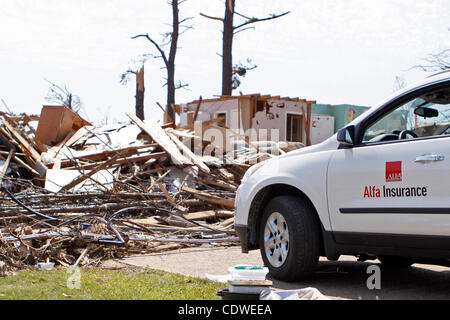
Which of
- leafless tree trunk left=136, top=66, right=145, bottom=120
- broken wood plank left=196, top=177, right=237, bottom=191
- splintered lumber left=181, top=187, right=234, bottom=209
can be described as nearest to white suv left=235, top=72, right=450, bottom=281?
splintered lumber left=181, top=187, right=234, bottom=209

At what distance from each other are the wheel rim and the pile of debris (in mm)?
2124

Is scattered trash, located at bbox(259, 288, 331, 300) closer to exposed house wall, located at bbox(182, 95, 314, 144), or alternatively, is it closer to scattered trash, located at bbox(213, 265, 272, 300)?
scattered trash, located at bbox(213, 265, 272, 300)

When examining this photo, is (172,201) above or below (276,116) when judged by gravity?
below

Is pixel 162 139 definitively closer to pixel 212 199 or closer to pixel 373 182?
pixel 212 199

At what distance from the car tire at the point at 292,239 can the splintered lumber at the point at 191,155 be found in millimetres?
6524

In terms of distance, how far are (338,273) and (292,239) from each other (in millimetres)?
1216

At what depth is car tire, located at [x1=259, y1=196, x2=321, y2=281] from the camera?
5973mm

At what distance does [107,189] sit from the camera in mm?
10883

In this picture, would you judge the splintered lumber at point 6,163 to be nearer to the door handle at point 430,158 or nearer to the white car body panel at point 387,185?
the white car body panel at point 387,185

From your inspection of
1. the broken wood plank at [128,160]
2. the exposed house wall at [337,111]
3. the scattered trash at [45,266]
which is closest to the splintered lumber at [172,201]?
the broken wood plank at [128,160]

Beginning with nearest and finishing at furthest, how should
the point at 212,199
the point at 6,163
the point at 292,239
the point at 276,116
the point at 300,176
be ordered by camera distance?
the point at 292,239, the point at 300,176, the point at 212,199, the point at 6,163, the point at 276,116

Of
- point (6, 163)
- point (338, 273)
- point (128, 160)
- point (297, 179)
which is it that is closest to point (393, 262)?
point (338, 273)

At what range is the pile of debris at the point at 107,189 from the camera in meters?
7.70
